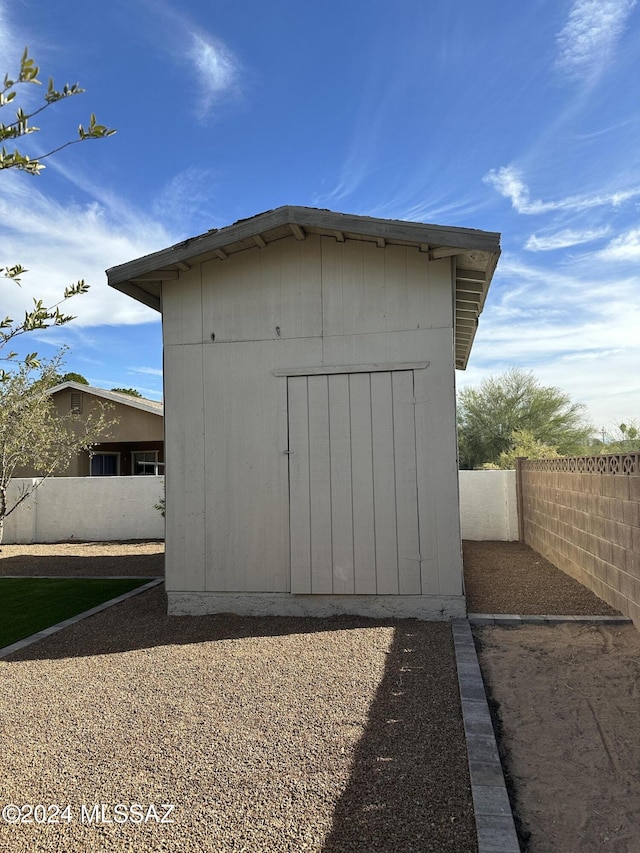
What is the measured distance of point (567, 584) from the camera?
6.69 m

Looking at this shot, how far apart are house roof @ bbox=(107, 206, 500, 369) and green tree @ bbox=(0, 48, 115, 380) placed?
3732mm

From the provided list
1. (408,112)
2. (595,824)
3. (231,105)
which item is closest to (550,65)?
(408,112)

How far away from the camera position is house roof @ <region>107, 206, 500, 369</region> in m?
5.23

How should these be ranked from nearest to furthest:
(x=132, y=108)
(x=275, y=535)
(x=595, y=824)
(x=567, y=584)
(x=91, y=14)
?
(x=595, y=824) < (x=91, y=14) < (x=275, y=535) < (x=567, y=584) < (x=132, y=108)

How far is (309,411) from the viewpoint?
5.77 m

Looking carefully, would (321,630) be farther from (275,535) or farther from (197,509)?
(197,509)

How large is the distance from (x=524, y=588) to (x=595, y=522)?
3.75 ft

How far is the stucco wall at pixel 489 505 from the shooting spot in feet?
35.9

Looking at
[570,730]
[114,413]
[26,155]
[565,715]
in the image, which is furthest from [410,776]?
[114,413]

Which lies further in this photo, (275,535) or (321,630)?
(275,535)

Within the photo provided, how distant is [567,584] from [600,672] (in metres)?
2.91

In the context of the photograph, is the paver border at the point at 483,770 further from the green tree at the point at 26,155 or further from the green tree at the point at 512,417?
the green tree at the point at 512,417

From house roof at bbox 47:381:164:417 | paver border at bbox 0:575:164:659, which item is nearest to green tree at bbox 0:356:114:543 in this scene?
house roof at bbox 47:381:164:417

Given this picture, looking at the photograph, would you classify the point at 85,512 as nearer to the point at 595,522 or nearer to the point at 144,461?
the point at 144,461
